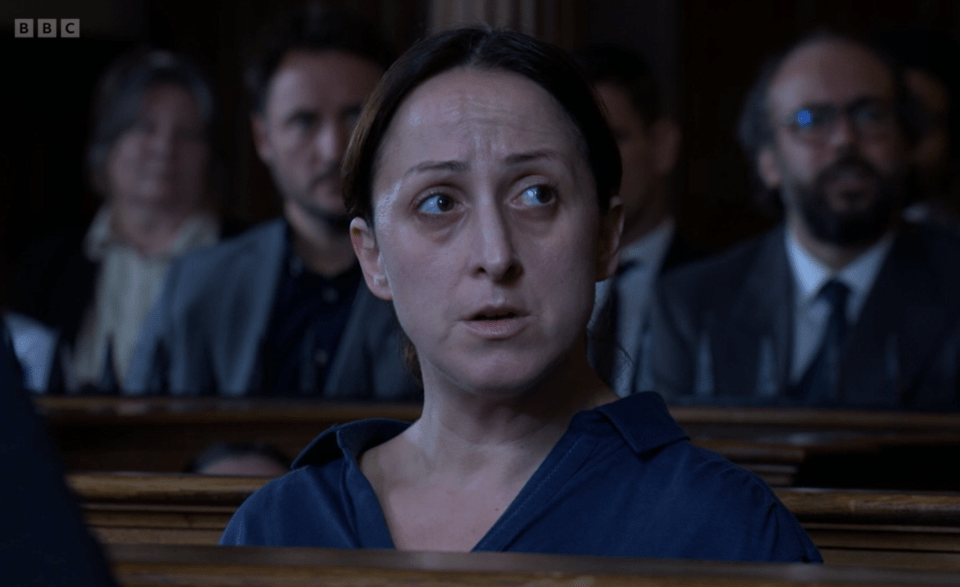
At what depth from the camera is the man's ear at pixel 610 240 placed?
142 cm

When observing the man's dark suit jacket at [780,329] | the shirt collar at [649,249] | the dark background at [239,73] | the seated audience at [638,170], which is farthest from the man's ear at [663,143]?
the dark background at [239,73]

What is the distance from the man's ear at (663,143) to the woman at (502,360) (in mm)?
2762

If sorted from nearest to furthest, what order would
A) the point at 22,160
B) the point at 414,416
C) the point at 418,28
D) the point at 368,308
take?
the point at 418,28, the point at 414,416, the point at 368,308, the point at 22,160

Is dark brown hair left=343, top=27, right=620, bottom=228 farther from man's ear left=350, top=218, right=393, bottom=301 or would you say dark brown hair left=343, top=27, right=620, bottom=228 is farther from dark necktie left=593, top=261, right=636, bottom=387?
dark necktie left=593, top=261, right=636, bottom=387

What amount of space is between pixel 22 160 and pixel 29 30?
520 cm

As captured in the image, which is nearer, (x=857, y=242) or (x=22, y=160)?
(x=857, y=242)

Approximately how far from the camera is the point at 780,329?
3.62 m

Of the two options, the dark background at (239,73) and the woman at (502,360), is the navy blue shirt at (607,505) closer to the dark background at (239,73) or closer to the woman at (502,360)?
the woman at (502,360)

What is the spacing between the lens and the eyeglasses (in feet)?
12.4

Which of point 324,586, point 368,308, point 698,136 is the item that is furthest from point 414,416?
point 698,136

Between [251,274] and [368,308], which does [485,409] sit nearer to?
[368,308]

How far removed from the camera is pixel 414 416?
2.79m

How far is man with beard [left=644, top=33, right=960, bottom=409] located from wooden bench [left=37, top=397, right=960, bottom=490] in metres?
0.51

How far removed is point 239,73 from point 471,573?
23.9 feet
